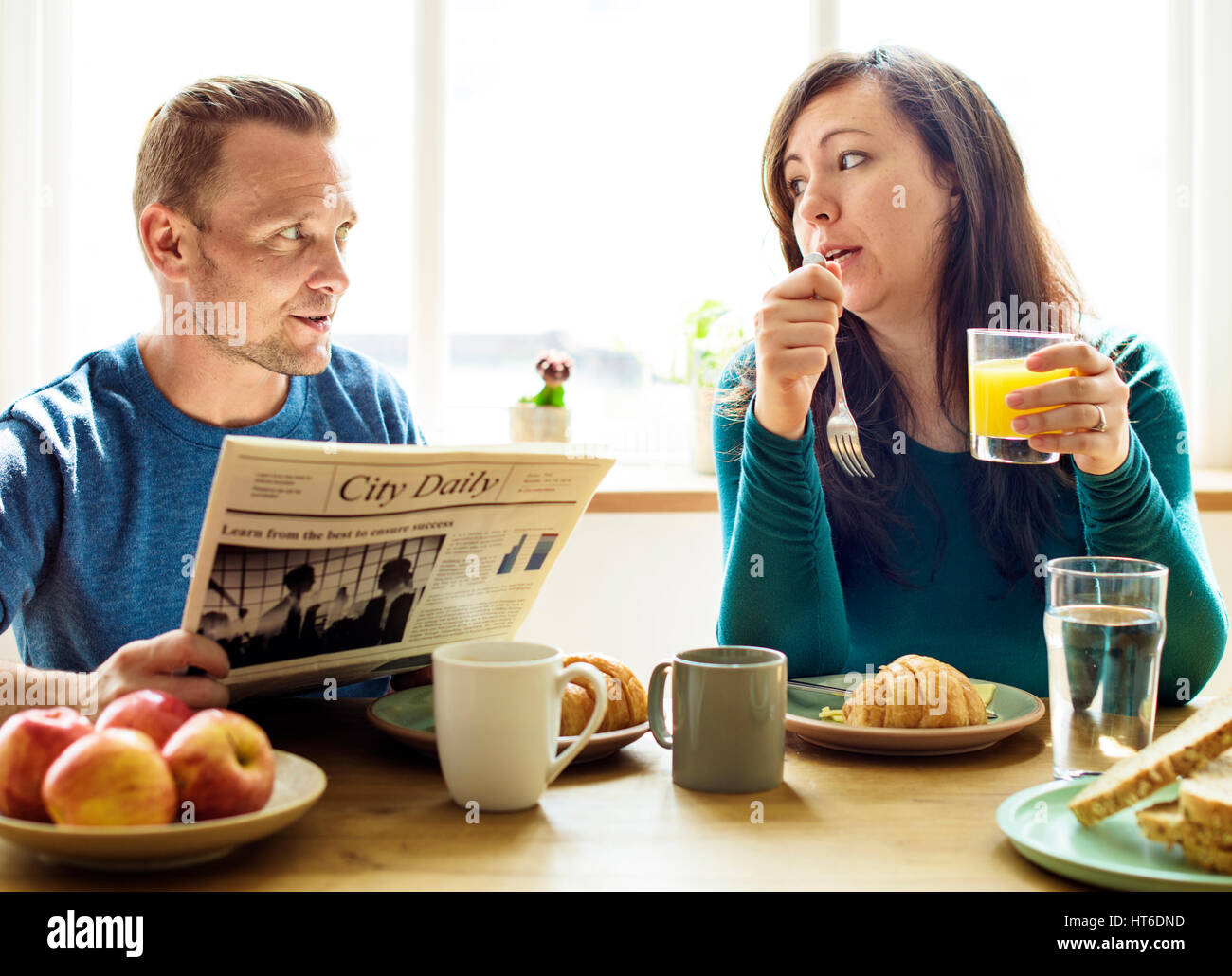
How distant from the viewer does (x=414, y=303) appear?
2.60 metres

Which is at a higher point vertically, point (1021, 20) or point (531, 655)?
point (1021, 20)

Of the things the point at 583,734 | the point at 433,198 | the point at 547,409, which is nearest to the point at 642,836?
the point at 583,734

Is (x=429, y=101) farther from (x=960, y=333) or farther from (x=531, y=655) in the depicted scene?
(x=531, y=655)

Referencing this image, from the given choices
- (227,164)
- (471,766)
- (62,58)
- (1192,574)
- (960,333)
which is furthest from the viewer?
(62,58)

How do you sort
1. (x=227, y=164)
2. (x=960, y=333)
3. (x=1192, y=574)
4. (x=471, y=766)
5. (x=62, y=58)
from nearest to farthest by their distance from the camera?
1. (x=471, y=766)
2. (x=1192, y=574)
3. (x=227, y=164)
4. (x=960, y=333)
5. (x=62, y=58)

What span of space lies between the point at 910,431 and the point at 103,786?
43.8 inches

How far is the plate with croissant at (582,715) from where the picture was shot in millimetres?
899

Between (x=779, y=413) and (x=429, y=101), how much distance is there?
1.66 meters

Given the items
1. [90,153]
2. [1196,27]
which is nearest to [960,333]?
[1196,27]

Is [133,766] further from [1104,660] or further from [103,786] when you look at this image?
[1104,660]

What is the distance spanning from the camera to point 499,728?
31.0 inches

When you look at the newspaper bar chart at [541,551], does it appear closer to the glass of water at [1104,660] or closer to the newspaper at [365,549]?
the newspaper at [365,549]

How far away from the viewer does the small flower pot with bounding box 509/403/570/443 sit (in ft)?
7.82

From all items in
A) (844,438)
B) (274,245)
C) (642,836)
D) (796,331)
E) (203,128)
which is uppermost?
(203,128)
